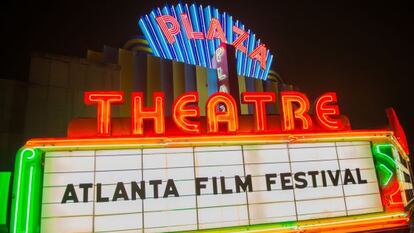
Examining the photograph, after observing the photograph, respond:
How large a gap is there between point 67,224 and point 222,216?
3650mm

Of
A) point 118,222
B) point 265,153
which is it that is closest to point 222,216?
point 265,153

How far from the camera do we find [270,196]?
1109cm

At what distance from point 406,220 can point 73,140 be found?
896 centimetres

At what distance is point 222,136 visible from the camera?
36.6 ft

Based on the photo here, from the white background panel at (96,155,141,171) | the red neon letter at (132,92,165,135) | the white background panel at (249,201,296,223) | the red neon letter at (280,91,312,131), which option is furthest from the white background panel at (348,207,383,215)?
the white background panel at (96,155,141,171)

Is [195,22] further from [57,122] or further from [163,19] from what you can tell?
[57,122]

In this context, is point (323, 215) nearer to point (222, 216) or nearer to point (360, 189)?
point (360, 189)

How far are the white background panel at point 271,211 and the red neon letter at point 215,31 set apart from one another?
1516 centimetres

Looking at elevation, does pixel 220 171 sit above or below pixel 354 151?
below

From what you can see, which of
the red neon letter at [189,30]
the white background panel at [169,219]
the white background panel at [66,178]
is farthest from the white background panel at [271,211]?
the red neon letter at [189,30]

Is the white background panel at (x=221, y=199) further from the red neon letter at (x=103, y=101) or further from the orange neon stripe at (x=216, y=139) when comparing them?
the red neon letter at (x=103, y=101)

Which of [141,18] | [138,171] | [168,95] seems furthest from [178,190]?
[141,18]

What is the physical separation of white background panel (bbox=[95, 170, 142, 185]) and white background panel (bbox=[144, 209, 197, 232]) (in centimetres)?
92

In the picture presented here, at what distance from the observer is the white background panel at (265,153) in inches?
446
